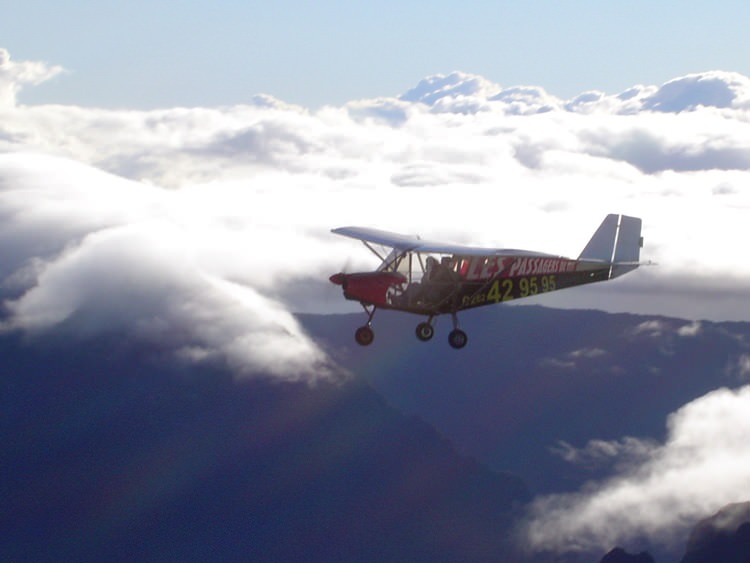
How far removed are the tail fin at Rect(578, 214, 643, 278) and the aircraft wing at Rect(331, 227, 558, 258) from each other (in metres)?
11.8

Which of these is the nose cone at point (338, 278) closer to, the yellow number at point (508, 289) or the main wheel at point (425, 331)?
the main wheel at point (425, 331)

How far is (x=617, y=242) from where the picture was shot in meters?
61.7

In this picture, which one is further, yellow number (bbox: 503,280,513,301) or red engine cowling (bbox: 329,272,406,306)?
yellow number (bbox: 503,280,513,301)

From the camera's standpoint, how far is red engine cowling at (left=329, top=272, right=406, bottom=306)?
4959cm

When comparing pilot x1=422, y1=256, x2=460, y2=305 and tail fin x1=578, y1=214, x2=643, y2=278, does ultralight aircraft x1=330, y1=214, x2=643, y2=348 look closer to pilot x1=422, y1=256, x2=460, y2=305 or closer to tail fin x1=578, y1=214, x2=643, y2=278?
pilot x1=422, y1=256, x2=460, y2=305

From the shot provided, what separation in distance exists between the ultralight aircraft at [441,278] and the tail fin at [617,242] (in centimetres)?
524

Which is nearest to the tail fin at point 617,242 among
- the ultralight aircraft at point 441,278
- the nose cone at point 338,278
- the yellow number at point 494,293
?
the ultralight aircraft at point 441,278

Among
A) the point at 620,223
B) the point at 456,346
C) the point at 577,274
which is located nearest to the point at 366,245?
the point at 456,346

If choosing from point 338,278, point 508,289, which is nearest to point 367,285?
point 338,278

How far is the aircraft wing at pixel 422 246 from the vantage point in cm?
4903

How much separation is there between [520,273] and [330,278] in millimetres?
12605

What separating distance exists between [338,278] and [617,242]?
75.0ft

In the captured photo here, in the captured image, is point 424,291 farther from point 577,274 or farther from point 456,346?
point 577,274

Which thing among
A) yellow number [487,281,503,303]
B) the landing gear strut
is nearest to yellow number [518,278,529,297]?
yellow number [487,281,503,303]
